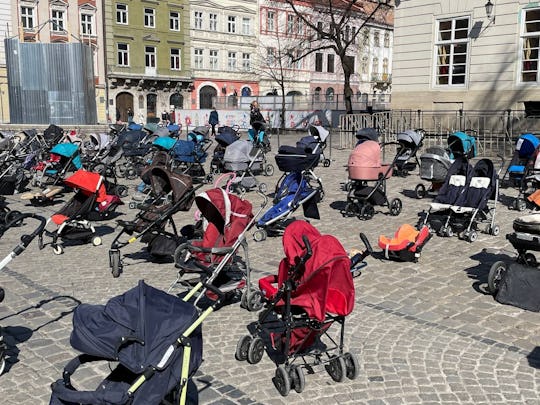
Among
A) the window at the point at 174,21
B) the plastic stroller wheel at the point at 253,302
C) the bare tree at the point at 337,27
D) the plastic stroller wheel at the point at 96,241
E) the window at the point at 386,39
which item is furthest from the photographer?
the window at the point at 386,39

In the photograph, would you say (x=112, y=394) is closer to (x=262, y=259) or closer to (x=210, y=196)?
(x=210, y=196)

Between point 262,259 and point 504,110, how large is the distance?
1607 centimetres

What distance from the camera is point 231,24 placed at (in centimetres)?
5462

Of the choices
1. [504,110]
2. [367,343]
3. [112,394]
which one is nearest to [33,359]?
[112,394]

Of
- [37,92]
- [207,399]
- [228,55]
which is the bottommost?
[207,399]

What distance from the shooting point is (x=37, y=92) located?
26.5 metres

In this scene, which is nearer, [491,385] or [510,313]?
[491,385]

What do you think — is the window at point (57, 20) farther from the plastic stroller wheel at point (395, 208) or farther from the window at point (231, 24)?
the plastic stroller wheel at point (395, 208)

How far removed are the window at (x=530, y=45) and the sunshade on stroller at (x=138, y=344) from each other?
20588 millimetres

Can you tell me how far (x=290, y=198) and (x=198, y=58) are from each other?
46032 mm

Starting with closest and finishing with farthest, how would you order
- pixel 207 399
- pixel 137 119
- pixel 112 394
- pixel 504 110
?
pixel 112 394 < pixel 207 399 < pixel 504 110 < pixel 137 119

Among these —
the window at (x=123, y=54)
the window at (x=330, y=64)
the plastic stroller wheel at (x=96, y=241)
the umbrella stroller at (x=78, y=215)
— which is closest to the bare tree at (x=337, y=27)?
the window at (x=330, y=64)

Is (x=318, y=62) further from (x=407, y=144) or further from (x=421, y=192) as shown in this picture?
(x=421, y=192)

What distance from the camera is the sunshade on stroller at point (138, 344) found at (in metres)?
3.32
